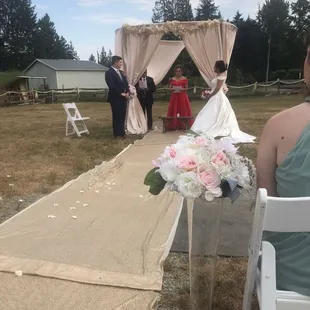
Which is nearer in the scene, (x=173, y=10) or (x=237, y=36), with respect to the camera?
(x=237, y=36)

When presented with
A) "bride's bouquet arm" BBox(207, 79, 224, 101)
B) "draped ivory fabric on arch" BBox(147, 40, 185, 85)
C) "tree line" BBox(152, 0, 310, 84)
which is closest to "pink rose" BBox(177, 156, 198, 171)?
"bride's bouquet arm" BBox(207, 79, 224, 101)

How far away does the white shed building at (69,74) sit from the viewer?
41.1 m

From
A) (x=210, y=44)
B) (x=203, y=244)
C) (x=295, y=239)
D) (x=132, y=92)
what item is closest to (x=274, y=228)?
(x=295, y=239)

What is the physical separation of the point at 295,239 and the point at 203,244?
626mm

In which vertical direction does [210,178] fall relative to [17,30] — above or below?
below

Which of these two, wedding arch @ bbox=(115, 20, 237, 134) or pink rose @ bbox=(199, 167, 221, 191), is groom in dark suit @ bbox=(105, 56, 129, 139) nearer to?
wedding arch @ bbox=(115, 20, 237, 134)

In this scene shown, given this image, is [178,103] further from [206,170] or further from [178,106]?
[206,170]

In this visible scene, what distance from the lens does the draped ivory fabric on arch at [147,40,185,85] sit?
11516 millimetres

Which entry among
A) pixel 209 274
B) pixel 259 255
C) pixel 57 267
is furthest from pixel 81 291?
pixel 259 255

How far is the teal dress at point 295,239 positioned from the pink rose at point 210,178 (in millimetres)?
225

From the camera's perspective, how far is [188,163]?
60.0 inches

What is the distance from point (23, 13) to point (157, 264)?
7708 cm

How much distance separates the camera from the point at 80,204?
13.2 ft

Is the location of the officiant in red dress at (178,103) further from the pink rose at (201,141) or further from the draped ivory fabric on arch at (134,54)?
the pink rose at (201,141)
